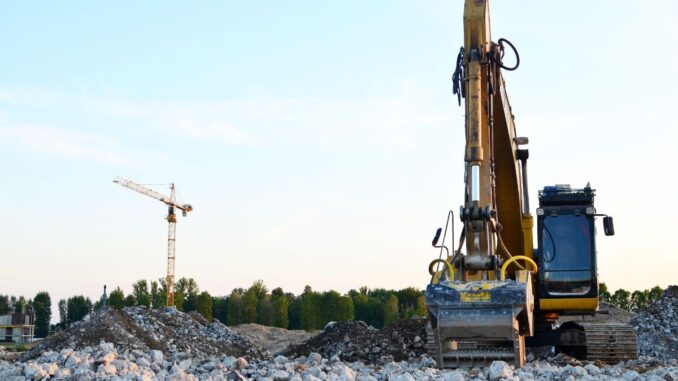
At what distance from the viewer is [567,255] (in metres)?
16.1

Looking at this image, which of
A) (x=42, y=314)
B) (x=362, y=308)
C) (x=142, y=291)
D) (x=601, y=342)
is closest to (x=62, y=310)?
(x=42, y=314)

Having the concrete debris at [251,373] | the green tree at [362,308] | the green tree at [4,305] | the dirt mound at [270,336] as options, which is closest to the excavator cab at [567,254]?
the concrete debris at [251,373]

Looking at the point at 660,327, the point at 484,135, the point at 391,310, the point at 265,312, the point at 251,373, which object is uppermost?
the point at 484,135

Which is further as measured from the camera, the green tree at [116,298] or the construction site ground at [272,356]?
the green tree at [116,298]

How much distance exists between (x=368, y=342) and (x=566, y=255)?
756cm

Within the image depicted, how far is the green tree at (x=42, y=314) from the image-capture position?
91.7 metres

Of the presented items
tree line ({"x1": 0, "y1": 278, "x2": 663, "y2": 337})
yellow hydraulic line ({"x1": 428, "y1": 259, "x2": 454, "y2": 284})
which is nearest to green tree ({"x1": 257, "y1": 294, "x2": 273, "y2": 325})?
tree line ({"x1": 0, "y1": 278, "x2": 663, "y2": 337})

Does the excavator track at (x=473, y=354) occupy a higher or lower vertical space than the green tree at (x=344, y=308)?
lower

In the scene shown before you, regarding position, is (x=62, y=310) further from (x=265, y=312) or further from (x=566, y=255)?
(x=566, y=255)

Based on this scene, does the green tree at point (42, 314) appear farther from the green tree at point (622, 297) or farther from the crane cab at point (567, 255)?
the crane cab at point (567, 255)

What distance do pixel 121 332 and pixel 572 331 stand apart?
40.5ft

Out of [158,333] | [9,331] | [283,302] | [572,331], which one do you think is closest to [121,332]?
[158,333]

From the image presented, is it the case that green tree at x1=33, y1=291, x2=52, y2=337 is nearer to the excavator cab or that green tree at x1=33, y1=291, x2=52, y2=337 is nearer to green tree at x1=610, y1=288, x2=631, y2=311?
green tree at x1=610, y1=288, x2=631, y2=311

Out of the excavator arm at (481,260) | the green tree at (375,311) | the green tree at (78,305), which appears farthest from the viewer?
the green tree at (78,305)
